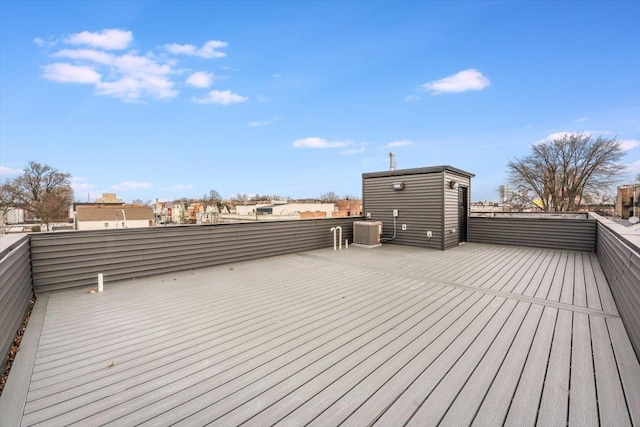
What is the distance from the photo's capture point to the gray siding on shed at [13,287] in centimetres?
193

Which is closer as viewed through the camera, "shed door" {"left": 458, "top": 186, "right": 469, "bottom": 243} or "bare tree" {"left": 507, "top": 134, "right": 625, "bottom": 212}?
"shed door" {"left": 458, "top": 186, "right": 469, "bottom": 243}

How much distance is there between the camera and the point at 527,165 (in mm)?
16266

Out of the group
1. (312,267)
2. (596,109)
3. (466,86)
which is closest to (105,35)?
(312,267)

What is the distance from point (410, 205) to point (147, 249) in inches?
229

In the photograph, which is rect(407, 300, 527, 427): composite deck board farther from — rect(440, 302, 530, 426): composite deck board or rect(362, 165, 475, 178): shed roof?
rect(362, 165, 475, 178): shed roof

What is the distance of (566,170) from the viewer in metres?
15.2

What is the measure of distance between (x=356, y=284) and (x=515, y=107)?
1212 cm

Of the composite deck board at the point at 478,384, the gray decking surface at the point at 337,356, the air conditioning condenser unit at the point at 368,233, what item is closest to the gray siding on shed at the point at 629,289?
the gray decking surface at the point at 337,356

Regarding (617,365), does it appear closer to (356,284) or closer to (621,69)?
(356,284)

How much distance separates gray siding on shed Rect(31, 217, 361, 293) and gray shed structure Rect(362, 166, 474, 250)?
2.58 meters

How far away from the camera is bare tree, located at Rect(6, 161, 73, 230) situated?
23.6 metres

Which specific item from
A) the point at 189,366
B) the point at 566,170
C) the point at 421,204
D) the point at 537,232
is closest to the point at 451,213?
the point at 421,204

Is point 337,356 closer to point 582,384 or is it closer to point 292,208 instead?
point 582,384

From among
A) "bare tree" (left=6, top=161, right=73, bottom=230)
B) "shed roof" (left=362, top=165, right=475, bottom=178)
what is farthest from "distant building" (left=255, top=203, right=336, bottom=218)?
"shed roof" (left=362, top=165, right=475, bottom=178)
